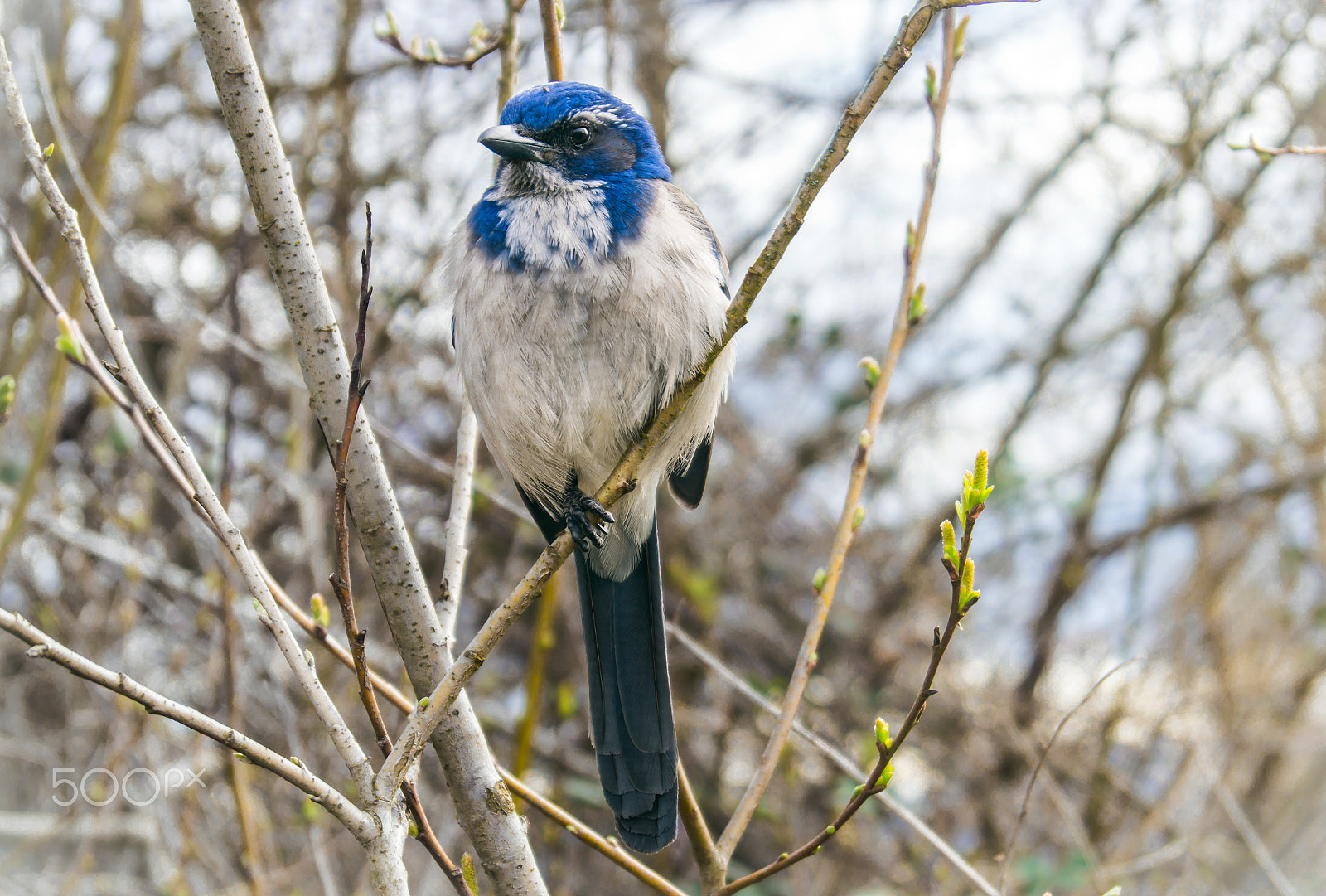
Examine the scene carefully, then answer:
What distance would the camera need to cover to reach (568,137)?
2.89 metres

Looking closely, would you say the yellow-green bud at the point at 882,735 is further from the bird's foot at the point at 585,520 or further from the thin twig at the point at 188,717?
the bird's foot at the point at 585,520

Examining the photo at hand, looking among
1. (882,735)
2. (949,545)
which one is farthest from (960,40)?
(882,735)

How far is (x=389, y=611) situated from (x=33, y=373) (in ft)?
12.3

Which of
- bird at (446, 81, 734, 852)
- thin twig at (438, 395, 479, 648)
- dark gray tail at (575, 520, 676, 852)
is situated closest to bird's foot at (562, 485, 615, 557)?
bird at (446, 81, 734, 852)

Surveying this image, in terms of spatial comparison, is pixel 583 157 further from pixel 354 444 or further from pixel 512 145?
pixel 354 444

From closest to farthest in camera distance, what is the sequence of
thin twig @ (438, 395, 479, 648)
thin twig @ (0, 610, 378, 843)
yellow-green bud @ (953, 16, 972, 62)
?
1. thin twig @ (0, 610, 378, 843)
2. thin twig @ (438, 395, 479, 648)
3. yellow-green bud @ (953, 16, 972, 62)

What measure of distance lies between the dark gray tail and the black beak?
1106 millimetres

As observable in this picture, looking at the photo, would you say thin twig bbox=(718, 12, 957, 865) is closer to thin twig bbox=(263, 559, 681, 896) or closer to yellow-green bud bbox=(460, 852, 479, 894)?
thin twig bbox=(263, 559, 681, 896)

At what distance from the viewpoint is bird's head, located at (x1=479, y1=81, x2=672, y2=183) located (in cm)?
279

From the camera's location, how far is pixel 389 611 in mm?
1983

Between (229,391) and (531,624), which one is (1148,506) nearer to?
(531,624)

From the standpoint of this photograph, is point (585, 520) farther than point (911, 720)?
Yes

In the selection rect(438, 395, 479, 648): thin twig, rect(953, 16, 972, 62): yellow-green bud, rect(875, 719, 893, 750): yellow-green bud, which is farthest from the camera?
rect(953, 16, 972, 62): yellow-green bud

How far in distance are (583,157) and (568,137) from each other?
8cm
